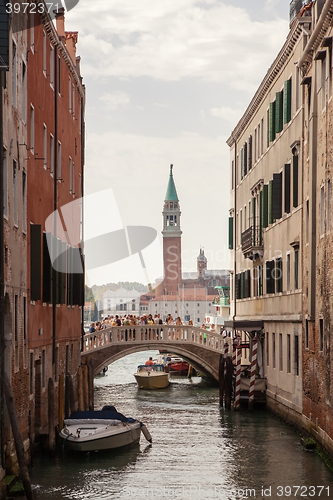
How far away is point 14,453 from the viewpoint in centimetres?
1457

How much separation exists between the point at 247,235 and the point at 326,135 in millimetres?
12274

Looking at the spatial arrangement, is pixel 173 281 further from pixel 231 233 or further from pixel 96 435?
pixel 96 435

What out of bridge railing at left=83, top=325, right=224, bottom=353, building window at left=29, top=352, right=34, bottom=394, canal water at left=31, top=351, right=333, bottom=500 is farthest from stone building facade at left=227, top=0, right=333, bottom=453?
building window at left=29, top=352, right=34, bottom=394

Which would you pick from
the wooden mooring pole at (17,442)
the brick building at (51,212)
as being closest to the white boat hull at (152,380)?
the brick building at (51,212)

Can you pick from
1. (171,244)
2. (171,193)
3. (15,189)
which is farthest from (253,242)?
(171,193)

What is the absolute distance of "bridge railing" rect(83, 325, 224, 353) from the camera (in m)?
34.6

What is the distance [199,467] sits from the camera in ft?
56.9

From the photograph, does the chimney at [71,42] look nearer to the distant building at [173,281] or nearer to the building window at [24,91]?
the building window at [24,91]

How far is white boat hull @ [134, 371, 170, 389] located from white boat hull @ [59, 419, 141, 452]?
16266 millimetres

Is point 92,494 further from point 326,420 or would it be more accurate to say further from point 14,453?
point 326,420

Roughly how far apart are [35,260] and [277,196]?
895 cm

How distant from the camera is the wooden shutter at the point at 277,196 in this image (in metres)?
23.7

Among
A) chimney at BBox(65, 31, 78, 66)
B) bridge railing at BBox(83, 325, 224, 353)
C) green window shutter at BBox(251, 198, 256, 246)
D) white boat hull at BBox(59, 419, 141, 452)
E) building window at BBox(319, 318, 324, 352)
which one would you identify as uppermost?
chimney at BBox(65, 31, 78, 66)

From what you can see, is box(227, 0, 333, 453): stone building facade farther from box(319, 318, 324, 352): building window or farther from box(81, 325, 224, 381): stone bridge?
box(81, 325, 224, 381): stone bridge
